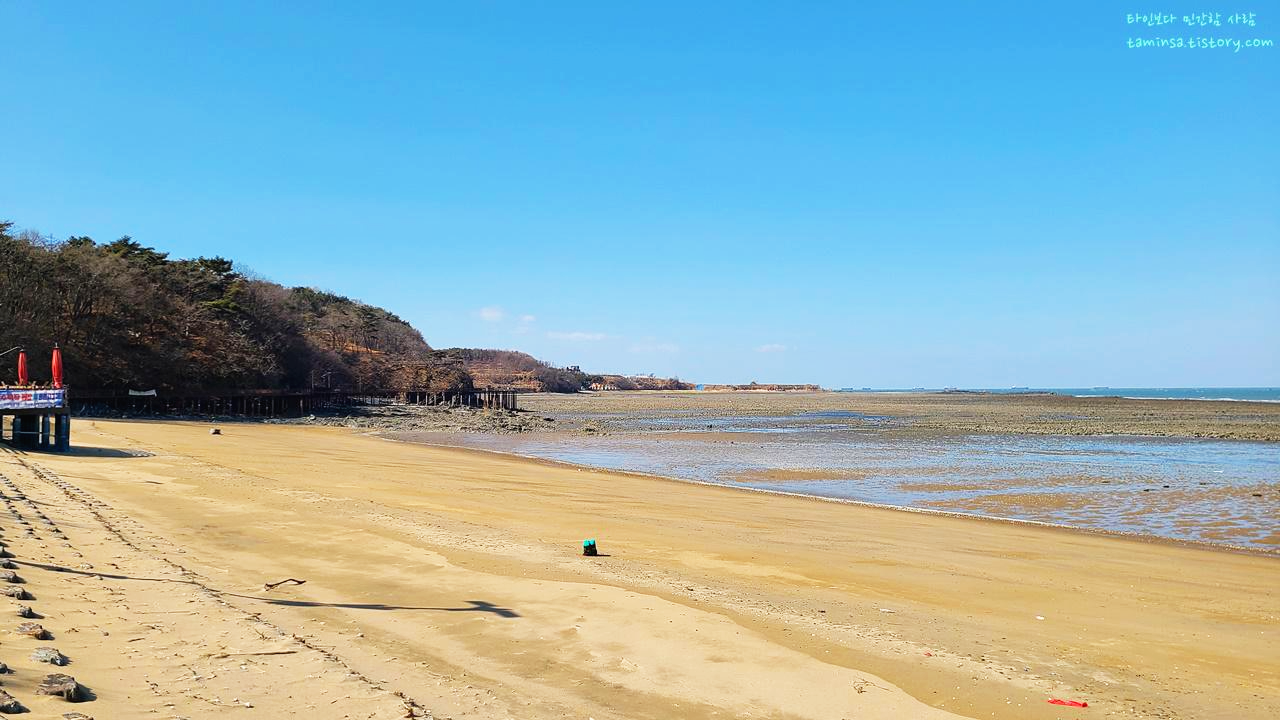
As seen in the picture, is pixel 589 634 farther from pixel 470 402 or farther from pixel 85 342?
pixel 470 402

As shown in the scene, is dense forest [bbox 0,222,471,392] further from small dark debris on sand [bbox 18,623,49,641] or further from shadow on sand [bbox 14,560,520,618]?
small dark debris on sand [bbox 18,623,49,641]

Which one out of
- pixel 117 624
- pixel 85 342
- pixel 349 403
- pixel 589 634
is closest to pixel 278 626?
pixel 117 624

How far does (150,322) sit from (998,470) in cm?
5079

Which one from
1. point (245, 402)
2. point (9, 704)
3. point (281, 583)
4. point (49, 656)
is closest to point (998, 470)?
point (281, 583)

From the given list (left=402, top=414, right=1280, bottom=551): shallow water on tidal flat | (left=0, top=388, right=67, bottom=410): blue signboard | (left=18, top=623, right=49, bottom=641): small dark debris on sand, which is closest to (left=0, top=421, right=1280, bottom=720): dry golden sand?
(left=18, top=623, right=49, bottom=641): small dark debris on sand

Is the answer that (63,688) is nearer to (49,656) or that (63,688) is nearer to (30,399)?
(49,656)

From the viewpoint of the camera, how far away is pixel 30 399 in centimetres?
1972

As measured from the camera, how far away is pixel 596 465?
1145 inches

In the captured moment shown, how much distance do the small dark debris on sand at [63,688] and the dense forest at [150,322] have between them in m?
40.5

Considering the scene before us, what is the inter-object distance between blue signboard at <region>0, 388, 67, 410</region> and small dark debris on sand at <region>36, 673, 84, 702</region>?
63.0 ft

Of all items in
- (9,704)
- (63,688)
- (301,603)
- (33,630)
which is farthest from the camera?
(301,603)

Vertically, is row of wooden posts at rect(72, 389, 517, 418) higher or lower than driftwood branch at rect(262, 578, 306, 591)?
higher

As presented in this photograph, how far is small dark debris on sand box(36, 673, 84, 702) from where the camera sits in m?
4.22

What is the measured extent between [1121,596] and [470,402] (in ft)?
273
